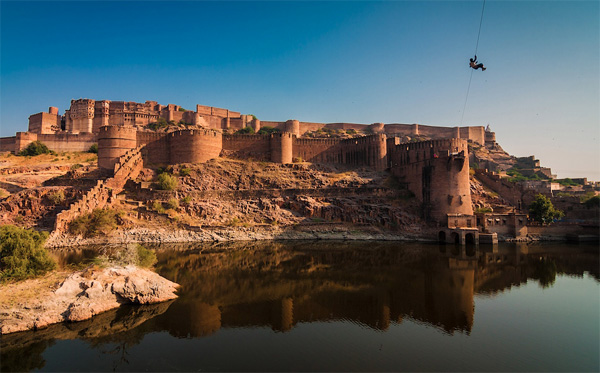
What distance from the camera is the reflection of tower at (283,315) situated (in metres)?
9.99

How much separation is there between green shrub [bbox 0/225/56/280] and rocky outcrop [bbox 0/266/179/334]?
34.3 inches

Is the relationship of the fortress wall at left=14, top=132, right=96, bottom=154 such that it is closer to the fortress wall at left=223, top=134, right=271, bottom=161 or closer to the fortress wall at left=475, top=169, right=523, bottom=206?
the fortress wall at left=223, top=134, right=271, bottom=161

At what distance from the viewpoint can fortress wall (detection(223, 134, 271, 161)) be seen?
117ft

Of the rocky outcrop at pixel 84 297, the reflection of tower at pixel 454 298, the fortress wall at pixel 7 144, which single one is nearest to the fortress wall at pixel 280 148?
the reflection of tower at pixel 454 298

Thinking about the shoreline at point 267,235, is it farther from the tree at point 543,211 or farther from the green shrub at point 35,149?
the green shrub at point 35,149

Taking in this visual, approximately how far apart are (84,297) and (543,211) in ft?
105

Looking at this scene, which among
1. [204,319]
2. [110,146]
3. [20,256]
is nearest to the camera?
[204,319]

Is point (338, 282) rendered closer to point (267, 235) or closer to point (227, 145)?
point (267, 235)

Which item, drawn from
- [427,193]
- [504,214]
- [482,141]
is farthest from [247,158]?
[482,141]

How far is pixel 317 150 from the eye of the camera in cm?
3756

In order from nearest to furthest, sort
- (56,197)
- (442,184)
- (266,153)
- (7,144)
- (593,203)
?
(56,197)
(442,184)
(593,203)
(266,153)
(7,144)

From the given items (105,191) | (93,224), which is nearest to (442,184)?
(93,224)

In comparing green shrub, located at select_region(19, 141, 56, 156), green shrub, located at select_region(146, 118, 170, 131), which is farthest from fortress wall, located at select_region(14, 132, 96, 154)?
green shrub, located at select_region(146, 118, 170, 131)

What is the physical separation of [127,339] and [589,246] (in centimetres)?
3068
